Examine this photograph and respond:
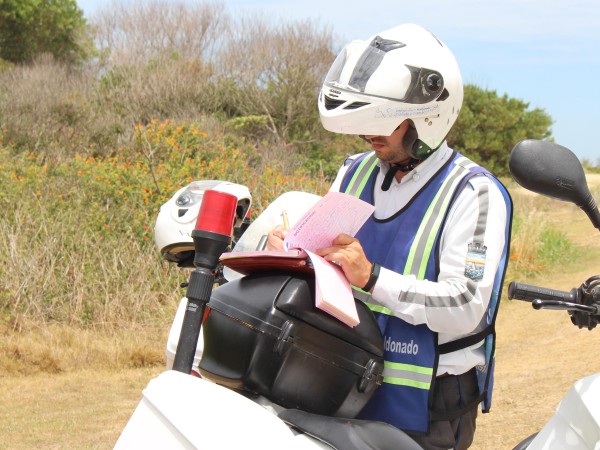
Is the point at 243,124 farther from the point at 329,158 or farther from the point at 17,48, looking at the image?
the point at 17,48

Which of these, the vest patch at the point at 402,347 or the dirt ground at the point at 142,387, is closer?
the vest patch at the point at 402,347

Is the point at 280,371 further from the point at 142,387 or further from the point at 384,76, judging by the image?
the point at 142,387

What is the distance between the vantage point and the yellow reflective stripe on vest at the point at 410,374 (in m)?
2.59

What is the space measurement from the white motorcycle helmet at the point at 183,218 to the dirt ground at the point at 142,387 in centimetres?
296

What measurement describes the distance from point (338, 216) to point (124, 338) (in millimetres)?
6444

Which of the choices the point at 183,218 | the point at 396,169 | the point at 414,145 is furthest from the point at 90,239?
the point at 414,145

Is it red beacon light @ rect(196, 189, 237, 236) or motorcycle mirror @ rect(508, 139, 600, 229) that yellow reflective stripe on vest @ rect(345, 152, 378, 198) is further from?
motorcycle mirror @ rect(508, 139, 600, 229)

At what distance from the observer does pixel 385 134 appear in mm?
2666

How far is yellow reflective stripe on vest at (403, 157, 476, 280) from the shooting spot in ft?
8.62

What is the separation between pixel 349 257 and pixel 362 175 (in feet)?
2.12

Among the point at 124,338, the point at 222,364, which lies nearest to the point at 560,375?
the point at 124,338

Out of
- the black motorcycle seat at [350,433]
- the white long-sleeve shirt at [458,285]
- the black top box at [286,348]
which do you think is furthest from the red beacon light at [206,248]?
the white long-sleeve shirt at [458,285]

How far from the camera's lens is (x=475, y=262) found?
2.52 m

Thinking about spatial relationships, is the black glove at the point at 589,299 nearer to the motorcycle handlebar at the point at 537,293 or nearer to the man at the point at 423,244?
the motorcycle handlebar at the point at 537,293
